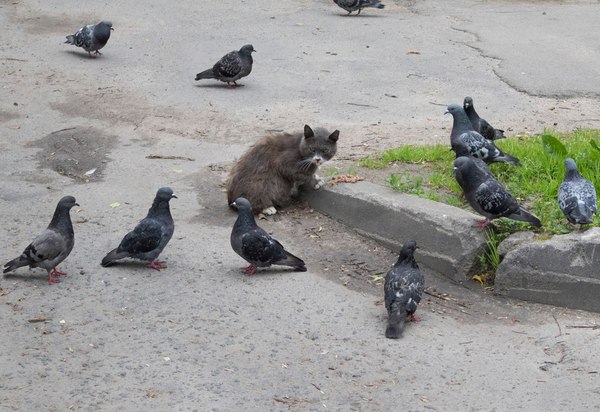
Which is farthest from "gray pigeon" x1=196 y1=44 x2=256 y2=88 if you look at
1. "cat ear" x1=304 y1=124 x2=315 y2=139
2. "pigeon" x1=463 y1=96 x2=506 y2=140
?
"pigeon" x1=463 y1=96 x2=506 y2=140

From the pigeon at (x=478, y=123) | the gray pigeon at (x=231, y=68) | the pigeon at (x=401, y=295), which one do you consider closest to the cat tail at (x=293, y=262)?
the pigeon at (x=401, y=295)

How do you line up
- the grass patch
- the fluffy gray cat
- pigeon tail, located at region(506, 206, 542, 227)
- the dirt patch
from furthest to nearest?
1. the dirt patch
2. the fluffy gray cat
3. the grass patch
4. pigeon tail, located at region(506, 206, 542, 227)

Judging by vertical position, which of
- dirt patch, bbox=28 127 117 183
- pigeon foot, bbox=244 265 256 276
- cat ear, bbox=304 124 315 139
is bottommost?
dirt patch, bbox=28 127 117 183

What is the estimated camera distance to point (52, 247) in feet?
23.1

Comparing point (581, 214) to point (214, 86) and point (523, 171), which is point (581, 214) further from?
point (214, 86)

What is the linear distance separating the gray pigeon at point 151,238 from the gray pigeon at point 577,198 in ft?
10.2

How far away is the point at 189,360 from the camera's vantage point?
6125mm

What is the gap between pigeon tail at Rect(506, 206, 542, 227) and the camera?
286 inches

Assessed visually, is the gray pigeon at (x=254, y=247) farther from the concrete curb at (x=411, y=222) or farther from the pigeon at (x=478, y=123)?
the pigeon at (x=478, y=123)

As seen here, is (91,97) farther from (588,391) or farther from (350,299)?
(588,391)

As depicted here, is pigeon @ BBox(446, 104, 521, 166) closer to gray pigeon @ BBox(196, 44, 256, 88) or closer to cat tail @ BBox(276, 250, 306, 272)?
cat tail @ BBox(276, 250, 306, 272)

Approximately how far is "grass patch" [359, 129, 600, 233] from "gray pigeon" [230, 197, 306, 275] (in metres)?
1.52

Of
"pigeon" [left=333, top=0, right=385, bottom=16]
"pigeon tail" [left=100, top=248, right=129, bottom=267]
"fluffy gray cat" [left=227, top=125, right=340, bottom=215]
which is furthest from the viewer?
"pigeon" [left=333, top=0, right=385, bottom=16]

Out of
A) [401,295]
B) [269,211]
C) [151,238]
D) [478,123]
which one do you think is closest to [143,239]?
[151,238]
